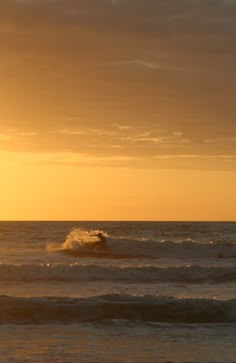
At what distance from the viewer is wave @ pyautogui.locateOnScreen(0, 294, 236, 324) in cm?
1917

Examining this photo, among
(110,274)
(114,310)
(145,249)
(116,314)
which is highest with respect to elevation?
(145,249)

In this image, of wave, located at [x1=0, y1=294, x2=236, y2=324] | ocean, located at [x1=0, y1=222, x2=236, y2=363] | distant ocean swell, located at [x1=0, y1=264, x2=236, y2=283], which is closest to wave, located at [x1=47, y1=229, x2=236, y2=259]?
distant ocean swell, located at [x1=0, y1=264, x2=236, y2=283]

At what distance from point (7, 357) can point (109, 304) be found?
6.70 m

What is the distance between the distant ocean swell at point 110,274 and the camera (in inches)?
1089

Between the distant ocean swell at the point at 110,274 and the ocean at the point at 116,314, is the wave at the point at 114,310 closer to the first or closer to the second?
the ocean at the point at 116,314

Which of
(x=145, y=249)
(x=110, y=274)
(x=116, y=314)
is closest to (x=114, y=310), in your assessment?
(x=116, y=314)

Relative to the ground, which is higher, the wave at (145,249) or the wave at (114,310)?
the wave at (145,249)

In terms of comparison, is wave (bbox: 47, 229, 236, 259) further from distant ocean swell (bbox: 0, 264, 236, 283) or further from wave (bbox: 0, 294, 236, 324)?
wave (bbox: 0, 294, 236, 324)

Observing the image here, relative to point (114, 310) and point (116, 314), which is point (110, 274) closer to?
point (114, 310)

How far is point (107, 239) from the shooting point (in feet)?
167

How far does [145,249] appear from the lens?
4750 cm

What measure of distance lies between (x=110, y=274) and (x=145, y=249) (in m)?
19.0

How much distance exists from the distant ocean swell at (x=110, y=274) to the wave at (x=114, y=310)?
22.9 ft

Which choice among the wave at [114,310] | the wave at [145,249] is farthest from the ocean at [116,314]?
the wave at [145,249]
